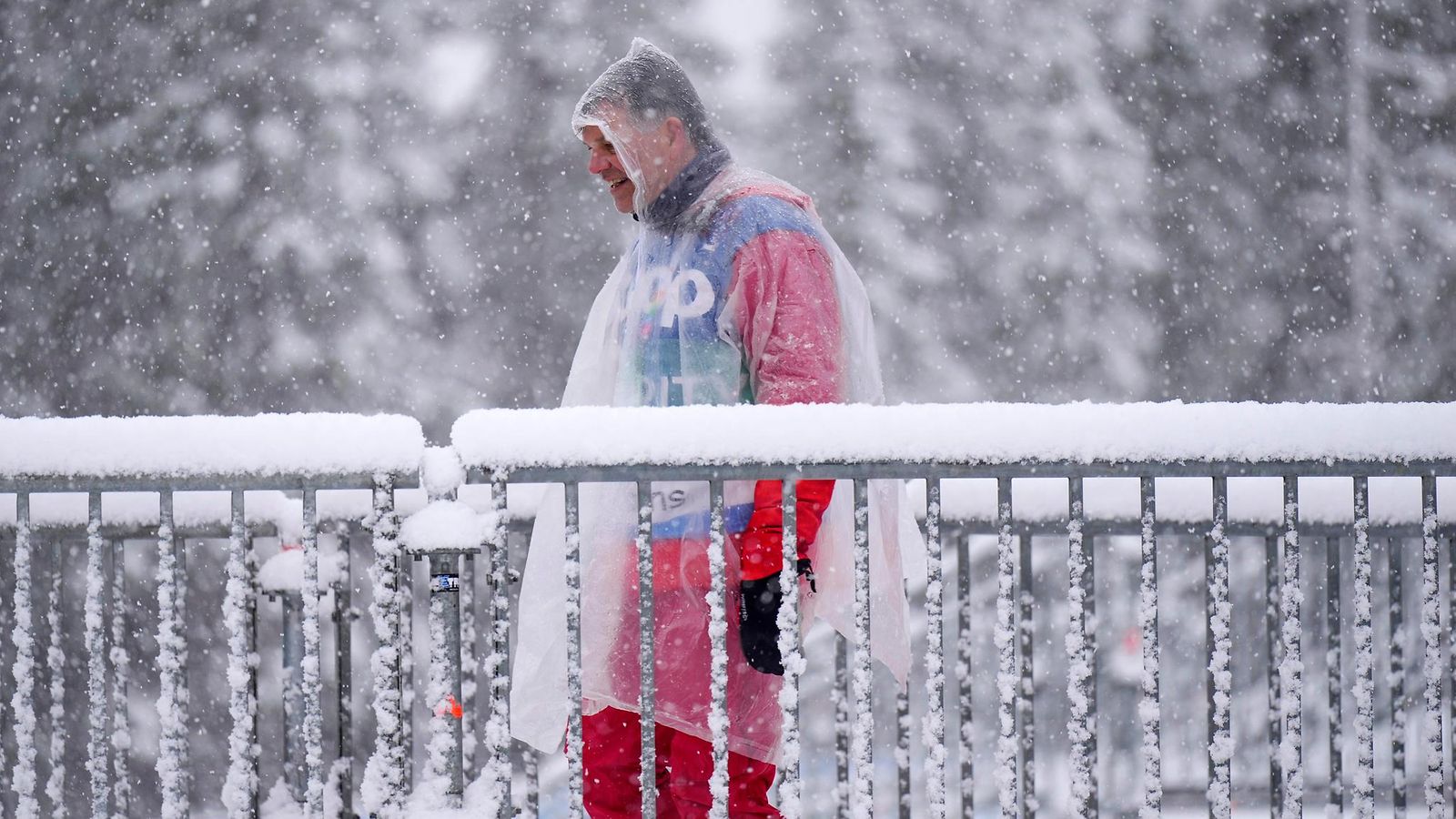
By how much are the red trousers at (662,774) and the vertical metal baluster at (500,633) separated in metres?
0.33

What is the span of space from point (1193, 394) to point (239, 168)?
7.98m

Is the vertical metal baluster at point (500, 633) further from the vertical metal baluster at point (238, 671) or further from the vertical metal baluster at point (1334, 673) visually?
the vertical metal baluster at point (1334, 673)

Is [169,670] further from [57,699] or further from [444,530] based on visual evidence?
[57,699]

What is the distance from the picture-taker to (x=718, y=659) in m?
2.13

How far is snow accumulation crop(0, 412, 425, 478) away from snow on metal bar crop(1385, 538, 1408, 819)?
2.21 metres

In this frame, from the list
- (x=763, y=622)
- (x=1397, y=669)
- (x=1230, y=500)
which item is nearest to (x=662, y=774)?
(x=763, y=622)

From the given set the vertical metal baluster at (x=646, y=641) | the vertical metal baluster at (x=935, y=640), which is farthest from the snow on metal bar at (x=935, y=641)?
the vertical metal baluster at (x=646, y=641)

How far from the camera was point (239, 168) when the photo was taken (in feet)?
31.9

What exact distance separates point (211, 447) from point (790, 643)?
3.42 ft

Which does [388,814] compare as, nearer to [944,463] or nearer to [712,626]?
[712,626]

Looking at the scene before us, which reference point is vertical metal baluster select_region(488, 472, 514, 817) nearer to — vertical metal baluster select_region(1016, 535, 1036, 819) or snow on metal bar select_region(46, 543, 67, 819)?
snow on metal bar select_region(46, 543, 67, 819)

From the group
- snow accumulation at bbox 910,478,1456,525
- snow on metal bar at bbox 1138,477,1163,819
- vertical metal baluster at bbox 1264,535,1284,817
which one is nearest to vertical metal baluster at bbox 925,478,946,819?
snow on metal bar at bbox 1138,477,1163,819

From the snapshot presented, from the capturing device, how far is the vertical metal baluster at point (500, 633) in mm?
2057

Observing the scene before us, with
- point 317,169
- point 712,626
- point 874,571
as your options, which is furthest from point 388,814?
point 317,169
